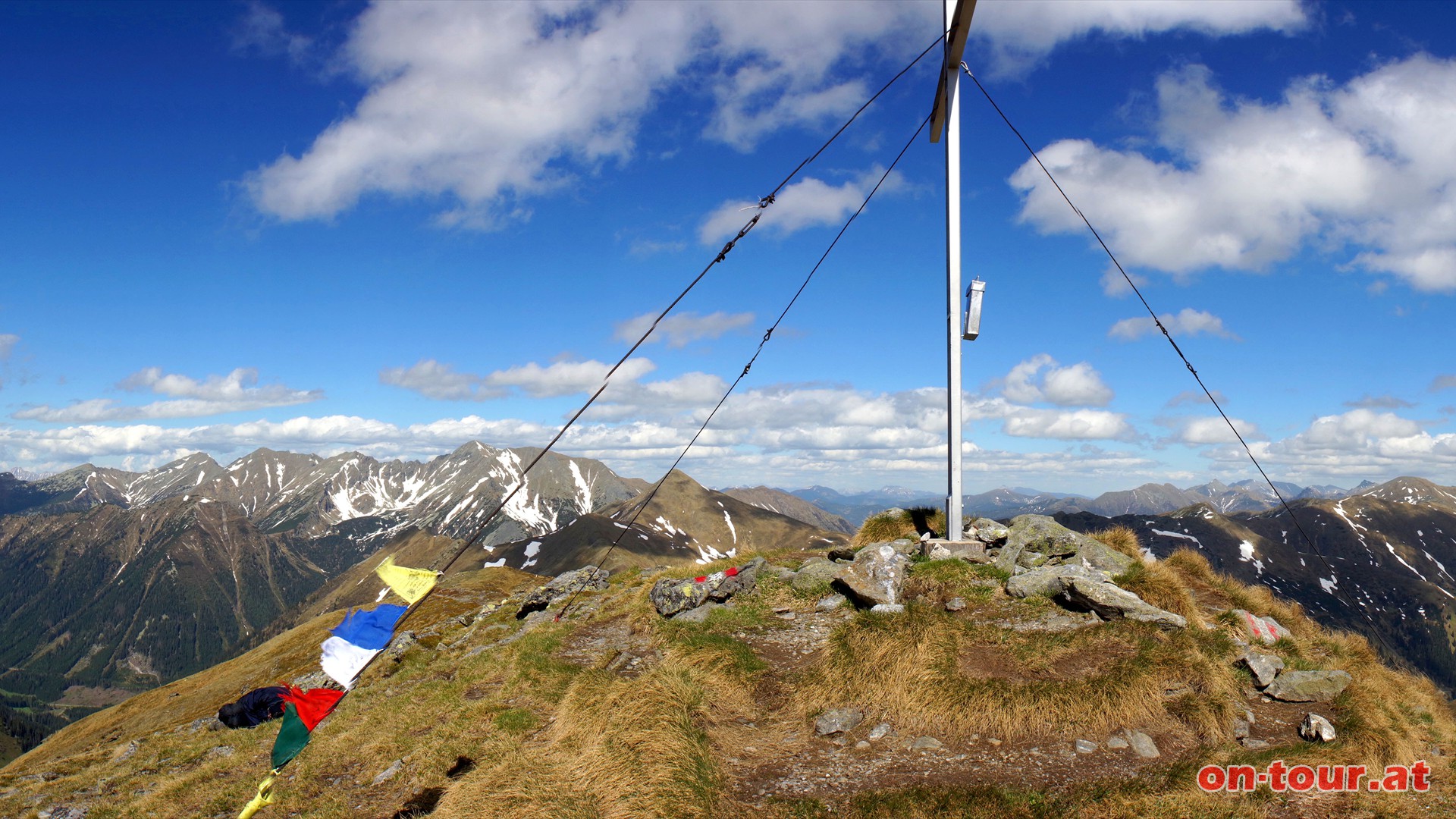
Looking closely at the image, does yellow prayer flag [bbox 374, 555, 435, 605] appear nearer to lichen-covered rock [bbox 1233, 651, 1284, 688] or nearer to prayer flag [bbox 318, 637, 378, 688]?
prayer flag [bbox 318, 637, 378, 688]

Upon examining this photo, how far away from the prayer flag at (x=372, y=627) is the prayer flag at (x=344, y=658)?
0.08m

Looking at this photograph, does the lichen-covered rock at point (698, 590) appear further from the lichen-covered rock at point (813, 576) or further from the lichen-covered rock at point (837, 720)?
the lichen-covered rock at point (837, 720)

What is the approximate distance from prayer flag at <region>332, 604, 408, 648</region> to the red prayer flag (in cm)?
76

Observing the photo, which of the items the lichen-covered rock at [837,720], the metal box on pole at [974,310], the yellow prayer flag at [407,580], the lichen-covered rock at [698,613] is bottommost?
the lichen-covered rock at [837,720]

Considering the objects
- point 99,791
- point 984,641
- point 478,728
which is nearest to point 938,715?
point 984,641

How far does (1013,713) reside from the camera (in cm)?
1141

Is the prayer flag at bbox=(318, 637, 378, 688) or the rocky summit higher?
the prayer flag at bbox=(318, 637, 378, 688)

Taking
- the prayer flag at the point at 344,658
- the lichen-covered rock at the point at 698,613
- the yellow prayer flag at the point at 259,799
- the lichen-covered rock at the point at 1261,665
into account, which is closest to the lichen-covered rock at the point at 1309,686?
the lichen-covered rock at the point at 1261,665

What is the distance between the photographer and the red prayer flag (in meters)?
10.1

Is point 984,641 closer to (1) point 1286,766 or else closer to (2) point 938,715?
(2) point 938,715

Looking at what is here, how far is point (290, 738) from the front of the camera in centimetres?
1047

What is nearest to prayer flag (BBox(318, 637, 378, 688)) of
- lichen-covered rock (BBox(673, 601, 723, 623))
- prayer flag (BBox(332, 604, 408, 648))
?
prayer flag (BBox(332, 604, 408, 648))

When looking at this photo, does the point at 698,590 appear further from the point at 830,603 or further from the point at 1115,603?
the point at 1115,603

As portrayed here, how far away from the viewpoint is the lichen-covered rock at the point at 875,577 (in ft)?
54.8
